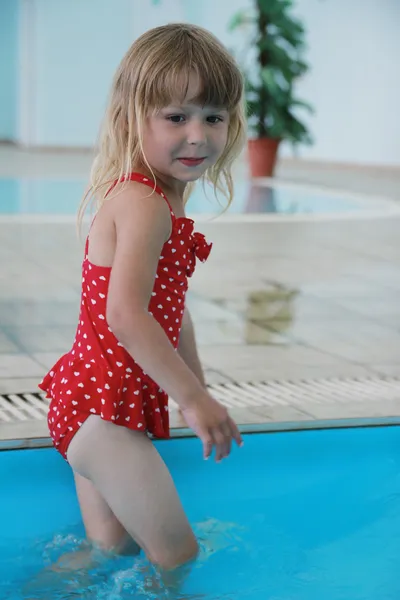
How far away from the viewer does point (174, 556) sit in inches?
72.4

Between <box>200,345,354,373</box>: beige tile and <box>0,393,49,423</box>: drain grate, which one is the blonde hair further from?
<box>200,345,354,373</box>: beige tile

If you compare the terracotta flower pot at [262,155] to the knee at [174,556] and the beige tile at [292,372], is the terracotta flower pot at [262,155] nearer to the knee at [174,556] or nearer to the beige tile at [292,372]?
the beige tile at [292,372]

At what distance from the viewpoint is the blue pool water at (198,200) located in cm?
770

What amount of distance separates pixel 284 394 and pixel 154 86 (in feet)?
4.49

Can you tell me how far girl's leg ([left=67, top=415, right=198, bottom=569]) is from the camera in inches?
70.5

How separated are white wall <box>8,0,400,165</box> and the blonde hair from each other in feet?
39.0

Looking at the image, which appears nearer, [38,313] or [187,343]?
[187,343]

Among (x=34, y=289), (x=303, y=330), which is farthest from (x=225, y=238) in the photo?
(x=303, y=330)

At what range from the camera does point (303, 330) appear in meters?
3.81

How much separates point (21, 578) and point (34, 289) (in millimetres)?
2475

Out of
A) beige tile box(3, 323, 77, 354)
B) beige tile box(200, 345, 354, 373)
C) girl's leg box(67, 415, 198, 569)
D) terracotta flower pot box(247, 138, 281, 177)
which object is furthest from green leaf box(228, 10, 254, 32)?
girl's leg box(67, 415, 198, 569)

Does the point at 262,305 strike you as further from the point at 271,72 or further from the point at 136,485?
the point at 271,72

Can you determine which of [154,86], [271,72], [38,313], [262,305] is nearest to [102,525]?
[154,86]

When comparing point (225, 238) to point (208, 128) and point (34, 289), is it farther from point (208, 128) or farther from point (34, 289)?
point (208, 128)
